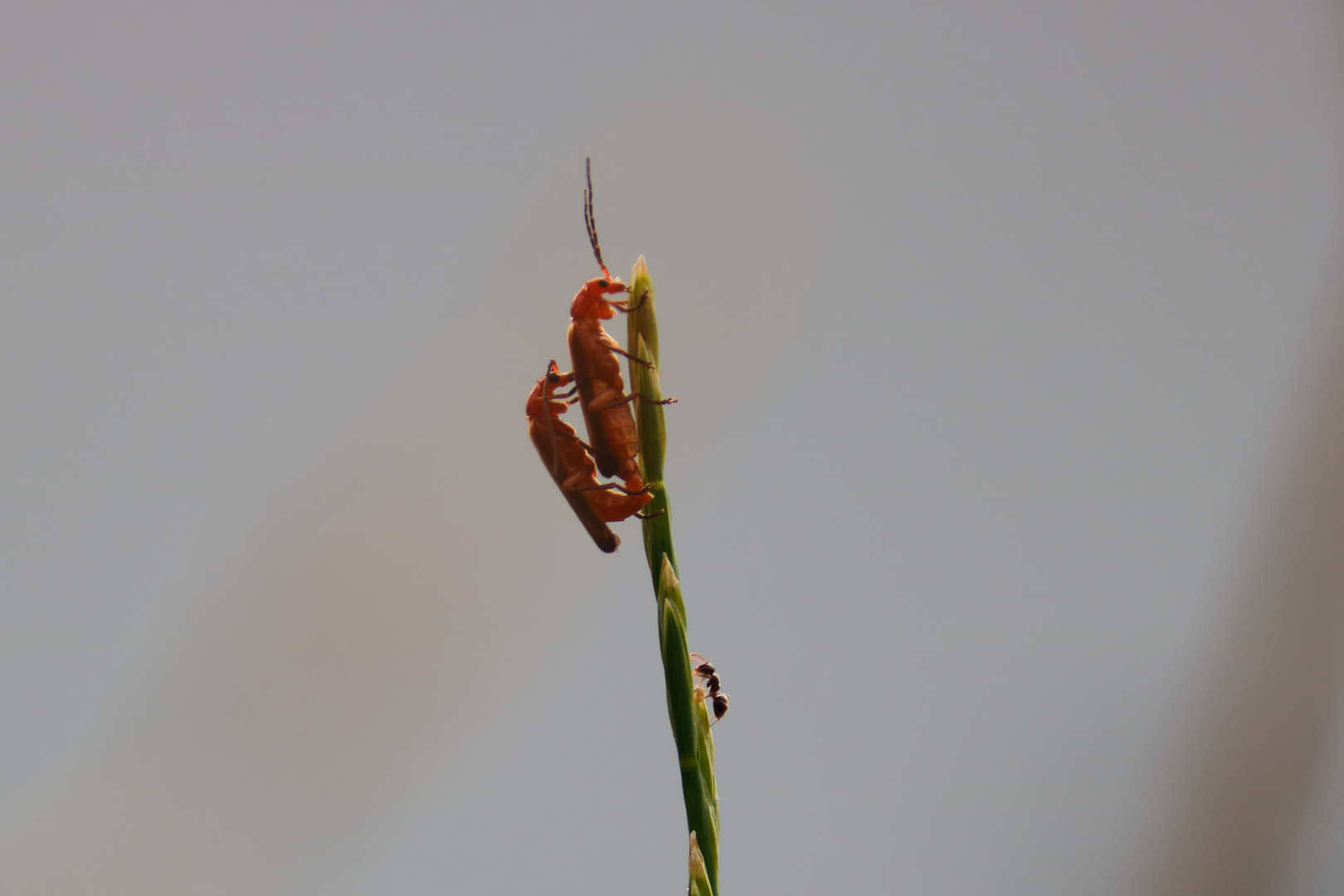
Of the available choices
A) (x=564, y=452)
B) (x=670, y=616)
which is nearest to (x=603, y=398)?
(x=564, y=452)

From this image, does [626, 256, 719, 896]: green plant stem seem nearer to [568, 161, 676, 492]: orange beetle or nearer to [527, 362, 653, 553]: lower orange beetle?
[568, 161, 676, 492]: orange beetle

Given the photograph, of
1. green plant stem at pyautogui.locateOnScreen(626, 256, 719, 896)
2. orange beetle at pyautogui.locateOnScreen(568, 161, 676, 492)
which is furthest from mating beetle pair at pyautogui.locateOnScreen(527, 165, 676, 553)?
green plant stem at pyautogui.locateOnScreen(626, 256, 719, 896)

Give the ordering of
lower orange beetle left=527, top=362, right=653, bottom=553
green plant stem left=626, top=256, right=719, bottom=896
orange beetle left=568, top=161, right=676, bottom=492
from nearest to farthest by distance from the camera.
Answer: green plant stem left=626, top=256, right=719, bottom=896
orange beetle left=568, top=161, right=676, bottom=492
lower orange beetle left=527, top=362, right=653, bottom=553

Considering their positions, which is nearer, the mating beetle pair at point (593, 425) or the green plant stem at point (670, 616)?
the green plant stem at point (670, 616)

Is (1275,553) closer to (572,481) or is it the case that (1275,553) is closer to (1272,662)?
(1272,662)

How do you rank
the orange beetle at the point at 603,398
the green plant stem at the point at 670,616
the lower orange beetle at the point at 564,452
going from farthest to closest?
the lower orange beetle at the point at 564,452
the orange beetle at the point at 603,398
the green plant stem at the point at 670,616

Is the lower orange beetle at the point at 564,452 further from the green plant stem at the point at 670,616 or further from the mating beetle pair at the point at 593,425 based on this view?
the green plant stem at the point at 670,616

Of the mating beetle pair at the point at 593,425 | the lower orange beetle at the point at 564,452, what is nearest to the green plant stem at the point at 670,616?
the mating beetle pair at the point at 593,425
